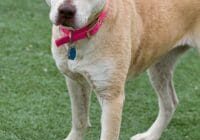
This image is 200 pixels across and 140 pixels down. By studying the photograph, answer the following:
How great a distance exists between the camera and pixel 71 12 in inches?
123

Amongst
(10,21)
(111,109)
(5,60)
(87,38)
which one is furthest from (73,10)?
(10,21)

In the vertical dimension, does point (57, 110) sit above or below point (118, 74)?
below

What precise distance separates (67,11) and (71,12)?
21 mm

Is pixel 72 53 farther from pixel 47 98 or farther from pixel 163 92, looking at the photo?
pixel 47 98

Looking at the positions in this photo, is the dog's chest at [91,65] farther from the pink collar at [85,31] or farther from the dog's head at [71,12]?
the dog's head at [71,12]

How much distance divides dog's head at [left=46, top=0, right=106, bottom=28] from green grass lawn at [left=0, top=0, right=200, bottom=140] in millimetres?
1286

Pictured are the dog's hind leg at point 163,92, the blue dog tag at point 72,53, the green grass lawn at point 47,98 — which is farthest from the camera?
the dog's hind leg at point 163,92

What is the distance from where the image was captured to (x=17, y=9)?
7133 millimetres

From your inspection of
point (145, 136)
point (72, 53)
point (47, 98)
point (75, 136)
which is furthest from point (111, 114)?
point (47, 98)

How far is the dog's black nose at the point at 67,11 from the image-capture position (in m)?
3.11

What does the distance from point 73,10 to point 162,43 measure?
102 cm

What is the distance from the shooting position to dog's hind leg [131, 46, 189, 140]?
4516mm

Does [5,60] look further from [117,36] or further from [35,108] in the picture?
[117,36]

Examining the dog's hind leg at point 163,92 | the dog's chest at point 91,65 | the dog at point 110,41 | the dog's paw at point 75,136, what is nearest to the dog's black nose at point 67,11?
the dog at point 110,41
